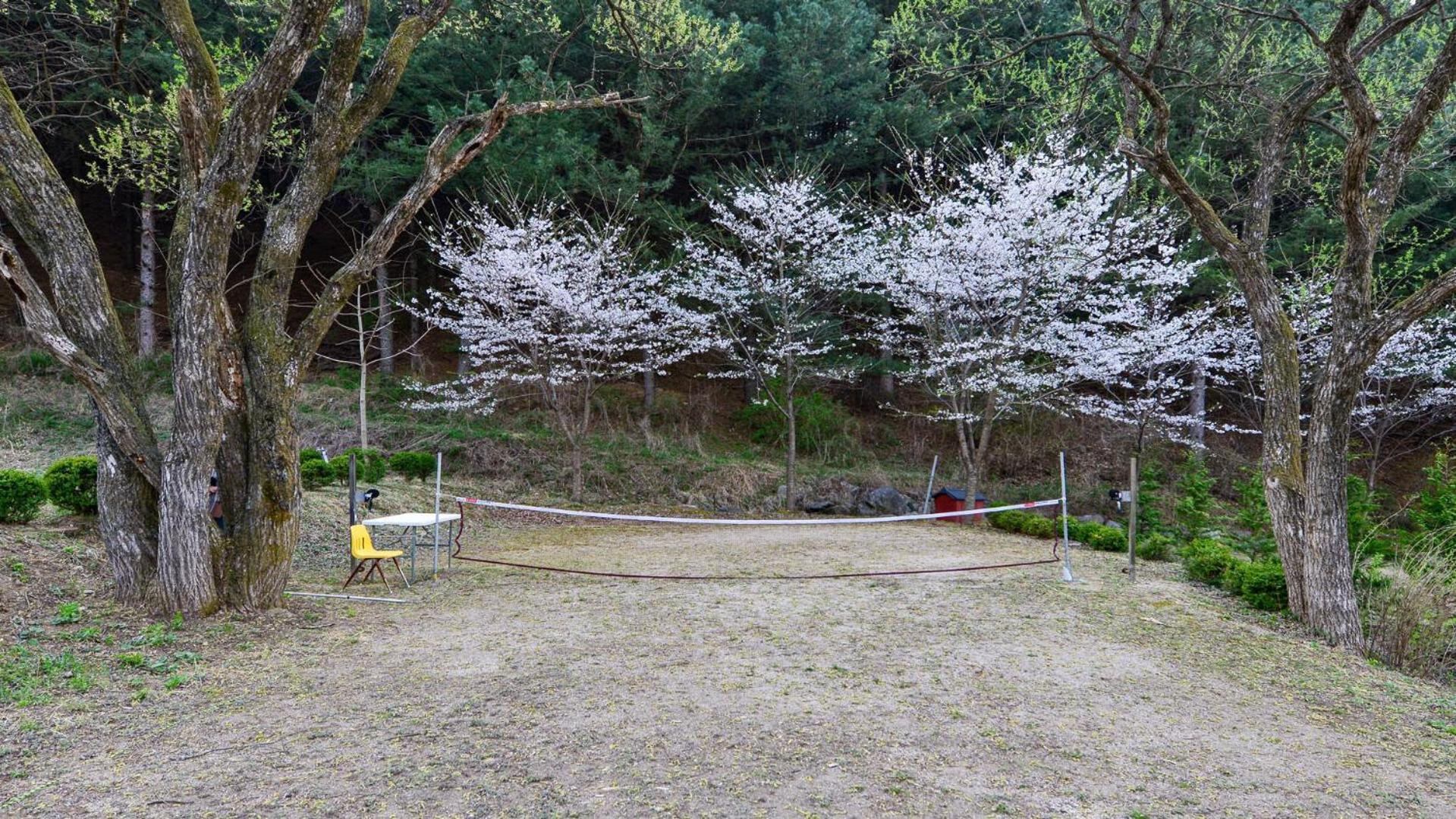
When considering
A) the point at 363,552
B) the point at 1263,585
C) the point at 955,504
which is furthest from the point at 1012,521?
the point at 363,552

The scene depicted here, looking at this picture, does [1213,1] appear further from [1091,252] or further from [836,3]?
[836,3]

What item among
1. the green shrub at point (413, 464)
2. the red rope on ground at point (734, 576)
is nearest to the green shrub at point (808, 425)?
the green shrub at point (413, 464)

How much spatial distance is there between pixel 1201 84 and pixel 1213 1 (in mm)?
1420

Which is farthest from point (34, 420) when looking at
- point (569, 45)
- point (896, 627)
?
point (896, 627)

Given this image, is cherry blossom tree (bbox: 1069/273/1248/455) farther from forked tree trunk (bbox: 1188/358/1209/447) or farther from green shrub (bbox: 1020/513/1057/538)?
green shrub (bbox: 1020/513/1057/538)

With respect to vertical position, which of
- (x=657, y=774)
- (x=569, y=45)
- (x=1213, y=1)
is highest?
(x=569, y=45)

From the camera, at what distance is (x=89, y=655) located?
15.4 feet

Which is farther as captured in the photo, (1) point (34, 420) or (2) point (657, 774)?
(1) point (34, 420)

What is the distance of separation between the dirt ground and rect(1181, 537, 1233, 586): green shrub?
1.38m

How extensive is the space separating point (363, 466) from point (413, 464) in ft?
3.98

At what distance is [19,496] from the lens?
21.4 feet

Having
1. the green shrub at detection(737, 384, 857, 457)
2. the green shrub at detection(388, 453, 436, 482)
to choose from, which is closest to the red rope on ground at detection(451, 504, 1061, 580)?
the green shrub at detection(388, 453, 436, 482)

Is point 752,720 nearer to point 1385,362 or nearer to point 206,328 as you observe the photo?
point 206,328

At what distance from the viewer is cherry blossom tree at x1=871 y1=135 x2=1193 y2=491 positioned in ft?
40.2
